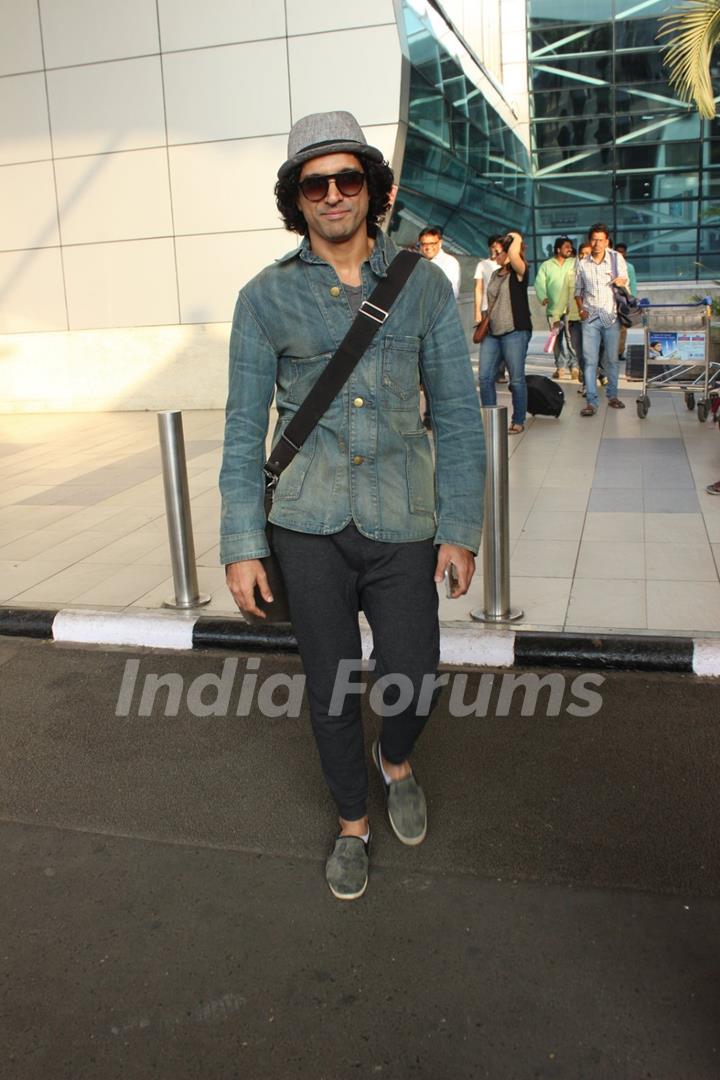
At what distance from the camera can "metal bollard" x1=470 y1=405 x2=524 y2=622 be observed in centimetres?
514

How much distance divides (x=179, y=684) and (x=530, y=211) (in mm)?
28600

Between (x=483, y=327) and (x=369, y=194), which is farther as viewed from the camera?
(x=483, y=327)

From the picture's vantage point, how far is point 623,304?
38.5ft

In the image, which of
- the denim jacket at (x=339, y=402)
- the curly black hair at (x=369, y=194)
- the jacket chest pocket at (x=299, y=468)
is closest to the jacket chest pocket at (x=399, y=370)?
the denim jacket at (x=339, y=402)

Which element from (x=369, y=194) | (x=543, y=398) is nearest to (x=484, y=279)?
(x=543, y=398)

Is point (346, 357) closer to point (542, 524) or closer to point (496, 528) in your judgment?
point (496, 528)

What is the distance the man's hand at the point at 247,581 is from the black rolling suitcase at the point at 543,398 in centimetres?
890

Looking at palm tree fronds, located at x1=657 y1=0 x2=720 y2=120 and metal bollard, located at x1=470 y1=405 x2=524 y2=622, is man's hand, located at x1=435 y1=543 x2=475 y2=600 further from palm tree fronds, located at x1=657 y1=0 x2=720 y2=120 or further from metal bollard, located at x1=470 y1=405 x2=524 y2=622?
palm tree fronds, located at x1=657 y1=0 x2=720 y2=120

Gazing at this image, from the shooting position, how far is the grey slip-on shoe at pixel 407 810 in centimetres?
347

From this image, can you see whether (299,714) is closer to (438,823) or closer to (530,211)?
(438,823)

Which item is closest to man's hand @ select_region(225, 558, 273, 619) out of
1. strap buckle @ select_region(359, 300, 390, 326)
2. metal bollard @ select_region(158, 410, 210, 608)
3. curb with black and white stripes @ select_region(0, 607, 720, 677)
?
strap buckle @ select_region(359, 300, 390, 326)

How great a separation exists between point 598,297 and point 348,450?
8.67 metres

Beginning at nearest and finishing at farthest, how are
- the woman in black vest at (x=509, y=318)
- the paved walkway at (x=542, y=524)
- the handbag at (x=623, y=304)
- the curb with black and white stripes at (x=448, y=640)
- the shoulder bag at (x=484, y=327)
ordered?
the curb with black and white stripes at (x=448, y=640) < the paved walkway at (x=542, y=524) < the woman in black vest at (x=509, y=318) < the shoulder bag at (x=484, y=327) < the handbag at (x=623, y=304)

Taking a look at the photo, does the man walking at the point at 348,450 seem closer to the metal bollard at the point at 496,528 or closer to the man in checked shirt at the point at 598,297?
the metal bollard at the point at 496,528
